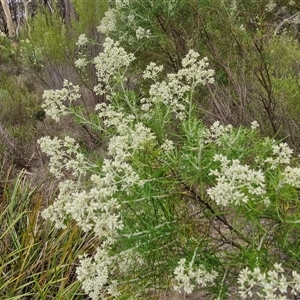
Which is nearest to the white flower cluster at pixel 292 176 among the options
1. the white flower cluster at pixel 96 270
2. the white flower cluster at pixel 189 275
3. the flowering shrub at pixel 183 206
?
the flowering shrub at pixel 183 206

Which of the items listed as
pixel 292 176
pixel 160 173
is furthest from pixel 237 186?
pixel 160 173

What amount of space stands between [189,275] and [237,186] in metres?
0.38

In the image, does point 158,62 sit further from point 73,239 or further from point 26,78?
point 26,78

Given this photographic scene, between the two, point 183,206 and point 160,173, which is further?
point 183,206

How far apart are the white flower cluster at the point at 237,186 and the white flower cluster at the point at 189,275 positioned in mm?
290

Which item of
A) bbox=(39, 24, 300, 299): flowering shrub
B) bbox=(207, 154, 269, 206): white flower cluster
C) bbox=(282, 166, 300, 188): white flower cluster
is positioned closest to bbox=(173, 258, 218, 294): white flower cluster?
bbox=(39, 24, 300, 299): flowering shrub

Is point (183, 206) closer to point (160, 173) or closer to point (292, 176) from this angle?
point (160, 173)

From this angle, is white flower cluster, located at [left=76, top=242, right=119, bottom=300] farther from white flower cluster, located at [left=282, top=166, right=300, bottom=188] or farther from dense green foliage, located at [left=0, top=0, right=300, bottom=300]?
white flower cluster, located at [left=282, top=166, right=300, bottom=188]

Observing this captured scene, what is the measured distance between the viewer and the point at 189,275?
1.45m

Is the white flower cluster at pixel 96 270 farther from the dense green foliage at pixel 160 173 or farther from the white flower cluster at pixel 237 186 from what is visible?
the white flower cluster at pixel 237 186

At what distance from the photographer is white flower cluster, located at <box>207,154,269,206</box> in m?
1.31

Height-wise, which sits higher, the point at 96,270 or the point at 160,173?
the point at 160,173

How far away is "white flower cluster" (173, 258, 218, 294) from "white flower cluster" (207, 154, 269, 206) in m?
0.29

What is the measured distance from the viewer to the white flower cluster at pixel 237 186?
4.29ft
